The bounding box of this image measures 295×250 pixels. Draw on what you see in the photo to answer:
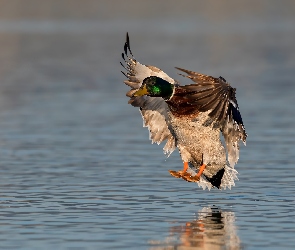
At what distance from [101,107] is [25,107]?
170 centimetres

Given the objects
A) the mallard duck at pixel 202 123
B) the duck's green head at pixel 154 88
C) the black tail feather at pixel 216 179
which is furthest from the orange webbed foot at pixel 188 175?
the duck's green head at pixel 154 88

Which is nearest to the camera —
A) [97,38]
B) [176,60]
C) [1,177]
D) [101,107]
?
[1,177]

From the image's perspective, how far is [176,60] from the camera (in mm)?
38750

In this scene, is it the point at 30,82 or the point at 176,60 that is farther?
the point at 176,60

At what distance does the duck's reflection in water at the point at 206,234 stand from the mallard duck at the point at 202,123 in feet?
3.18

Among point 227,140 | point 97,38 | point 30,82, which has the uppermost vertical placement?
point 97,38

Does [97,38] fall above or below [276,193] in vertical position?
above

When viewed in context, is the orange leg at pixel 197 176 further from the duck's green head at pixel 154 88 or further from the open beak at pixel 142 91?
the open beak at pixel 142 91

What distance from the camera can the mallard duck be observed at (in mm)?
13148

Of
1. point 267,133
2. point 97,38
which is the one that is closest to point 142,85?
point 267,133

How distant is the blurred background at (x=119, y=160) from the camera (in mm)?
11977

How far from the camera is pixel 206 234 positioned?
39.3 ft

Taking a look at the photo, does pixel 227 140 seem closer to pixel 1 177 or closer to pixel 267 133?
pixel 1 177

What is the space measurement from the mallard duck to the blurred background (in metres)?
0.36
